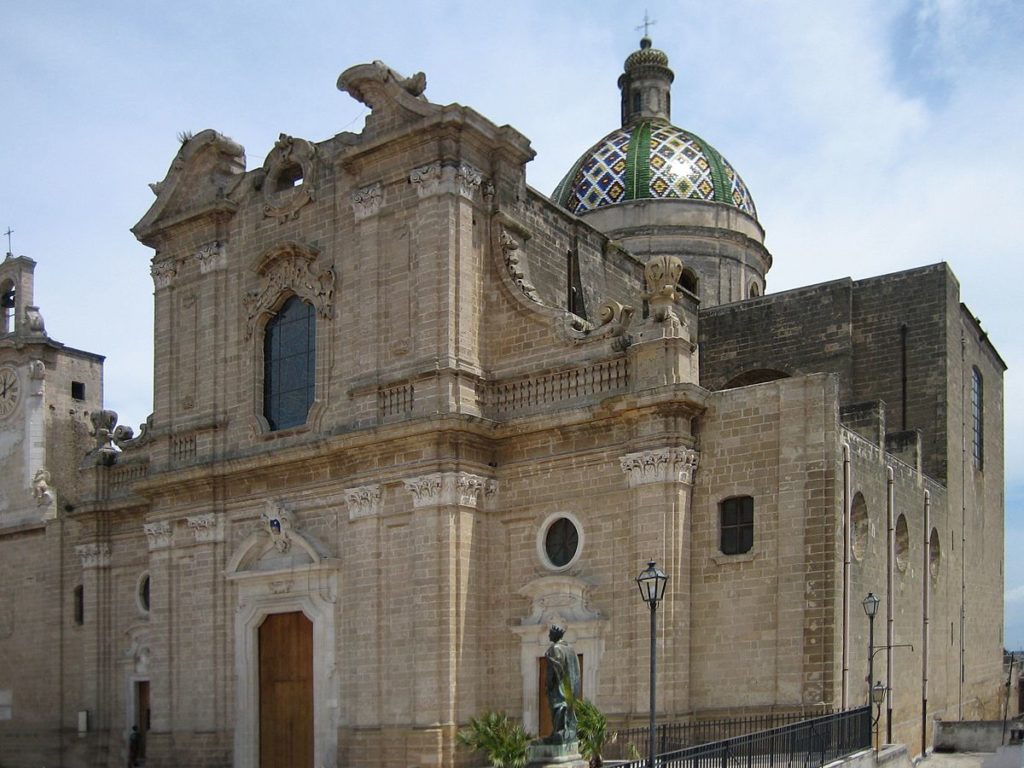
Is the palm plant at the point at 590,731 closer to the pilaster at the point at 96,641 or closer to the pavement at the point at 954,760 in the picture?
the pavement at the point at 954,760

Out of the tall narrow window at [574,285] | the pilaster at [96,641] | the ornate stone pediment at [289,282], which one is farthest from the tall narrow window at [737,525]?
the pilaster at [96,641]

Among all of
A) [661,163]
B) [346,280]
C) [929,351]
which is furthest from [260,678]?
[661,163]

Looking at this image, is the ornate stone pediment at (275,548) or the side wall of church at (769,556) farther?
the ornate stone pediment at (275,548)

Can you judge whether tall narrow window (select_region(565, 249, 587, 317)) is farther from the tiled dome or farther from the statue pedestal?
the statue pedestal

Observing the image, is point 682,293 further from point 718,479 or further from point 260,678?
point 260,678

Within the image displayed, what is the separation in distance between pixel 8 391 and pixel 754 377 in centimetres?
1859

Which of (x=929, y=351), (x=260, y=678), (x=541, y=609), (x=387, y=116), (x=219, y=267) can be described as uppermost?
(x=387, y=116)

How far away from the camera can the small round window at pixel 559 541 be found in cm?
2094

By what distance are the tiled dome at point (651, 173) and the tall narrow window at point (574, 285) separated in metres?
8.97

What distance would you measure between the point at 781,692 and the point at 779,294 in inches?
399

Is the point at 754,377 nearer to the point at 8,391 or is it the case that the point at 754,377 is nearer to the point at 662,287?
the point at 662,287

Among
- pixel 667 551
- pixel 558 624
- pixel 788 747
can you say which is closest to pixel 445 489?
pixel 558 624

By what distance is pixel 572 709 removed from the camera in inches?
607

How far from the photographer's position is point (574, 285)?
24.5m
